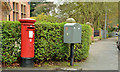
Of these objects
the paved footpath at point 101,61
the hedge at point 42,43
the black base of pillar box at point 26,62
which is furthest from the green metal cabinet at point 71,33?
the black base of pillar box at point 26,62

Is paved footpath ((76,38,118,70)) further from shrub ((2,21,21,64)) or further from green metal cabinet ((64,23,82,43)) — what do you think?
shrub ((2,21,21,64))

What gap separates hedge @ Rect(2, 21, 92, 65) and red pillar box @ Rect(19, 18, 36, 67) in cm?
32

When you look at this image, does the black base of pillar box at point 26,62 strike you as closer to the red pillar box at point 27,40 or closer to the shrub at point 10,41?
the red pillar box at point 27,40

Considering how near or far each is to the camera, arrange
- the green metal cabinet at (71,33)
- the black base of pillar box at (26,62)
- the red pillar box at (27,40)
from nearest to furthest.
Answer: the red pillar box at (27,40)
the black base of pillar box at (26,62)
the green metal cabinet at (71,33)

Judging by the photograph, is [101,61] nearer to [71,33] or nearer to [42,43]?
[71,33]

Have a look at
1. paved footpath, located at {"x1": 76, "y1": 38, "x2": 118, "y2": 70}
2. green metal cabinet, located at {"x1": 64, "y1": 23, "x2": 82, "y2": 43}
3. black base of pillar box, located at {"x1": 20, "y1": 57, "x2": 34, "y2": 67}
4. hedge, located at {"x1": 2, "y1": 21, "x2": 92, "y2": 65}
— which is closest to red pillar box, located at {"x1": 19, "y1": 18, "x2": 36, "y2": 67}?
black base of pillar box, located at {"x1": 20, "y1": 57, "x2": 34, "y2": 67}

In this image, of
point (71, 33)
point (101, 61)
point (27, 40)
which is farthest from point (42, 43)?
point (101, 61)

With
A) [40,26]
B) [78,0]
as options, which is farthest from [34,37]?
[78,0]

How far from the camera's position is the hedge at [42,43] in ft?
22.6

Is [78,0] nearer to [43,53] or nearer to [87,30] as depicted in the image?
[87,30]

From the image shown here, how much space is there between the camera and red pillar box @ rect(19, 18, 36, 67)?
6809 mm

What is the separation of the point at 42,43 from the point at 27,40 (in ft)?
2.36

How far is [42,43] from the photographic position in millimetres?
7293

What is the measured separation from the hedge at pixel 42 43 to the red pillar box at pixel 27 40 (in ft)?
1.04
